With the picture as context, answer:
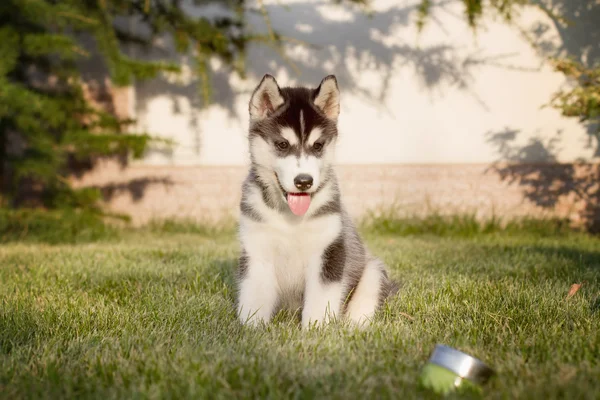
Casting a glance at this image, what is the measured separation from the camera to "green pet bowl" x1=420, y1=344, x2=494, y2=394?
1.89 metres

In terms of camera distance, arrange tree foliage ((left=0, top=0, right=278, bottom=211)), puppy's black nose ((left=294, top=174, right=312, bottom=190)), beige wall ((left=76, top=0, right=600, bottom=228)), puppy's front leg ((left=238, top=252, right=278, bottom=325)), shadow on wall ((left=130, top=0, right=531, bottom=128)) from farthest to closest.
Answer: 1. shadow on wall ((left=130, top=0, right=531, bottom=128))
2. beige wall ((left=76, top=0, right=600, bottom=228))
3. tree foliage ((left=0, top=0, right=278, bottom=211))
4. puppy's front leg ((left=238, top=252, right=278, bottom=325))
5. puppy's black nose ((left=294, top=174, right=312, bottom=190))

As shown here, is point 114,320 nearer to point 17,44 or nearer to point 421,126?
point 17,44

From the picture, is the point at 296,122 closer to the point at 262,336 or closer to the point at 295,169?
the point at 295,169

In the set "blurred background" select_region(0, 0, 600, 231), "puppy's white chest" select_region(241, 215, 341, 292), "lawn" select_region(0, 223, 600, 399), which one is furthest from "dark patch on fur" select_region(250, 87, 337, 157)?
"blurred background" select_region(0, 0, 600, 231)

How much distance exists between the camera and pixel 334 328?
273 centimetres

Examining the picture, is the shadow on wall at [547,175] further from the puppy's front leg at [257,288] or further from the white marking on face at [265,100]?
the puppy's front leg at [257,288]

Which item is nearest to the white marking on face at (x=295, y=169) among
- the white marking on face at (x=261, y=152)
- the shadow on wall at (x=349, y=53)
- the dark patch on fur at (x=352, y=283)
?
the white marking on face at (x=261, y=152)

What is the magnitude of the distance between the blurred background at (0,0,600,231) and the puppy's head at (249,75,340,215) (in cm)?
466

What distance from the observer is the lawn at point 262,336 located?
198cm

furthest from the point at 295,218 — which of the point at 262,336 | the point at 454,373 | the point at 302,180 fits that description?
the point at 454,373

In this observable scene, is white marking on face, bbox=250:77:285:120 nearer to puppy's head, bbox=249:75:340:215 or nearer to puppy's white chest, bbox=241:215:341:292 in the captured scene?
puppy's head, bbox=249:75:340:215

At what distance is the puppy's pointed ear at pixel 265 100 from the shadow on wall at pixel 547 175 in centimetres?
597

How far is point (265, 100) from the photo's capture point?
3.10 meters

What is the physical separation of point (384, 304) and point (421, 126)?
5.64 m
